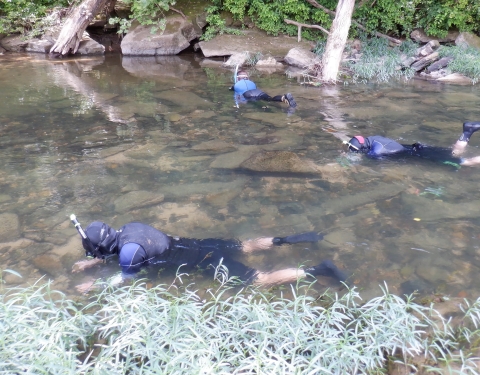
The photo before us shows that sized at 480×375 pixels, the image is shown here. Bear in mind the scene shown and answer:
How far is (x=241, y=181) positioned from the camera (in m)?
5.16

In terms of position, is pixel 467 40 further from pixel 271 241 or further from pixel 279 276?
pixel 279 276

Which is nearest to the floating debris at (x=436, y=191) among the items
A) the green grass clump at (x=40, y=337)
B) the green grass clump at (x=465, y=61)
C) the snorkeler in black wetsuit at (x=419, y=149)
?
the snorkeler in black wetsuit at (x=419, y=149)

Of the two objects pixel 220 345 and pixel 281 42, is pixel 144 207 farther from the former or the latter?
pixel 281 42

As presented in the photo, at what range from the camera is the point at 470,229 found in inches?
163

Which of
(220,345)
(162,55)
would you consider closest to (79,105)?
(162,55)

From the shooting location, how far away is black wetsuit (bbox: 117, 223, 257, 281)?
3408 millimetres

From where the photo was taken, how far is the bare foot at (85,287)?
3377 millimetres

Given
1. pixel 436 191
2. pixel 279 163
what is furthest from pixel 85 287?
pixel 436 191

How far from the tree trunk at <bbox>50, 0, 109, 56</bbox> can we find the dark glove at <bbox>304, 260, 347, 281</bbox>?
11.4 meters

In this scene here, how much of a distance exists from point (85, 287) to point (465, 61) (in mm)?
10252

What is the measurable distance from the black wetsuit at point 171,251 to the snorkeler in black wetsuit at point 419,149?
8.69 ft

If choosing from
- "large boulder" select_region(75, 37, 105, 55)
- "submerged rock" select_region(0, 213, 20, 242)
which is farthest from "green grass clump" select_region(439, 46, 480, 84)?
"large boulder" select_region(75, 37, 105, 55)

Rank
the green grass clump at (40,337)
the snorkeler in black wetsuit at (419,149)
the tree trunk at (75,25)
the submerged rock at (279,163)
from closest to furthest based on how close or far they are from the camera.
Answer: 1. the green grass clump at (40,337)
2. the submerged rock at (279,163)
3. the snorkeler in black wetsuit at (419,149)
4. the tree trunk at (75,25)

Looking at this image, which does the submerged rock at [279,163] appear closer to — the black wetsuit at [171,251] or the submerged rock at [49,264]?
the black wetsuit at [171,251]
